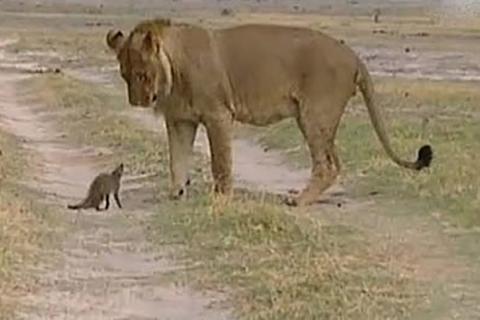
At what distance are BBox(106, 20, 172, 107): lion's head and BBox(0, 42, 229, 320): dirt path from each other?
1.00m

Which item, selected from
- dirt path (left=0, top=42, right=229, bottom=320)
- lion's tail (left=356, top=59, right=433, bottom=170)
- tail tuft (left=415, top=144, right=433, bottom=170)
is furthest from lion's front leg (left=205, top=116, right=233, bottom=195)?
tail tuft (left=415, top=144, right=433, bottom=170)

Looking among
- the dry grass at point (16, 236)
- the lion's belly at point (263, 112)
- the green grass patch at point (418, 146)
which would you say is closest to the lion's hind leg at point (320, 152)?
the lion's belly at point (263, 112)

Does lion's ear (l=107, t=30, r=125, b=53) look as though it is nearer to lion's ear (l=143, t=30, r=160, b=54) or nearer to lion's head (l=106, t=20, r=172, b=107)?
lion's head (l=106, t=20, r=172, b=107)

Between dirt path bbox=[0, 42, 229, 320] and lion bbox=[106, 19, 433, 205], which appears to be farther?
lion bbox=[106, 19, 433, 205]

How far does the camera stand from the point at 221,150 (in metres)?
14.2

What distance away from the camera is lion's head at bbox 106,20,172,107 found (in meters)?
13.7

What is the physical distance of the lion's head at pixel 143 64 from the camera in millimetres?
13656

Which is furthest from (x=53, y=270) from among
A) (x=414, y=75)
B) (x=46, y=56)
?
(x=46, y=56)

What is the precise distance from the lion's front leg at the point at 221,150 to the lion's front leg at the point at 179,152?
35 centimetres

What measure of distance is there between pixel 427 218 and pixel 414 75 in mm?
20705

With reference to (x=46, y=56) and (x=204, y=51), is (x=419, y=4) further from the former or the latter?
(x=204, y=51)

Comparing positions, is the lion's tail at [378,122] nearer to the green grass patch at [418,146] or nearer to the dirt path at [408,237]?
the green grass patch at [418,146]

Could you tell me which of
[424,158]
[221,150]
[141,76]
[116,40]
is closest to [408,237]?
[221,150]

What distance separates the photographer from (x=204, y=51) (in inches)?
560
